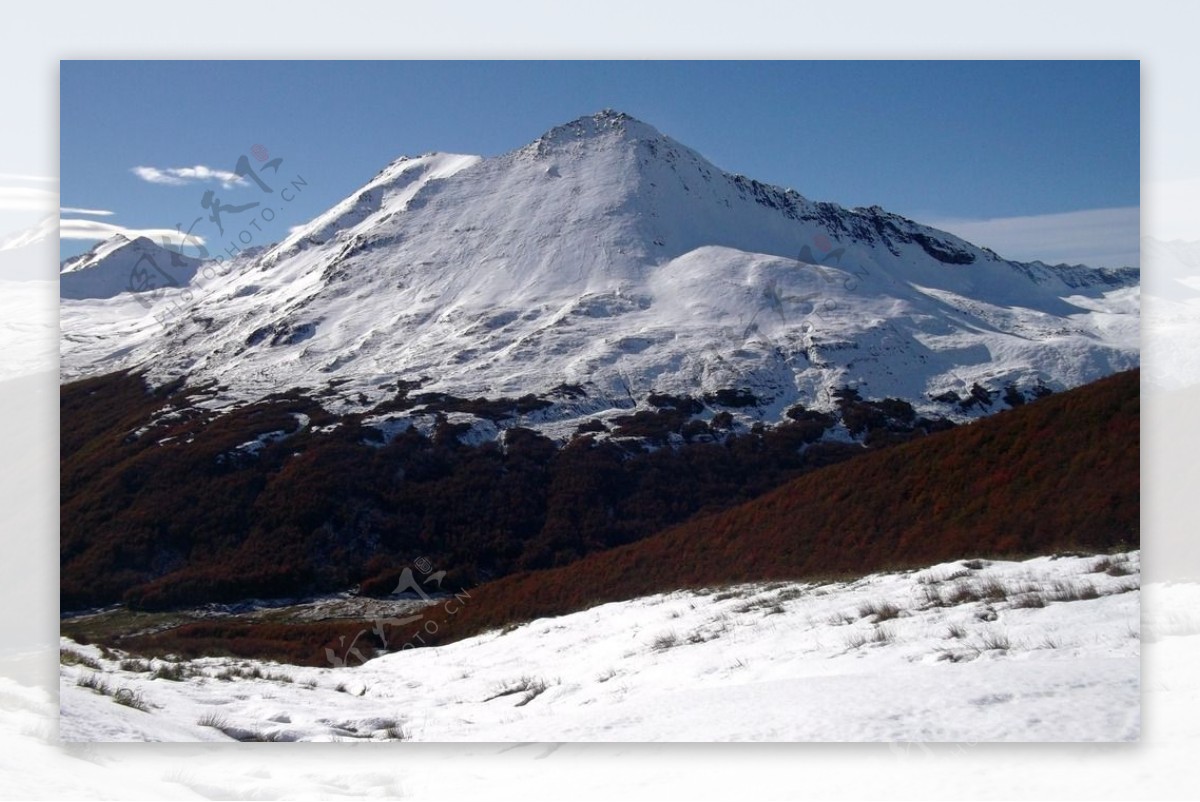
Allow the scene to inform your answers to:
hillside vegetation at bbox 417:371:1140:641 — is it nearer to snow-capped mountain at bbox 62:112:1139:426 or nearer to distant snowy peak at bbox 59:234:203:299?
snow-capped mountain at bbox 62:112:1139:426

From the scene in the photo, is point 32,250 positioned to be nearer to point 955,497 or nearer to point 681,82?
point 681,82

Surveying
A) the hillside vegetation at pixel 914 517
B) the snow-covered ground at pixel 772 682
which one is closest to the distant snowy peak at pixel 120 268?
the snow-covered ground at pixel 772 682

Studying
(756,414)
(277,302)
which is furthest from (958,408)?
(277,302)

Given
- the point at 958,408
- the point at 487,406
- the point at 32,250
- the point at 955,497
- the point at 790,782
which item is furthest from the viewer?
the point at 958,408

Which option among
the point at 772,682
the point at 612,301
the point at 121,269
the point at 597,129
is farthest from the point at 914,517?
the point at 612,301

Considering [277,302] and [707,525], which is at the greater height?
[277,302]

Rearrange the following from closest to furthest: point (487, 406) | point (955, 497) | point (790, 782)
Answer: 1. point (790, 782)
2. point (955, 497)
3. point (487, 406)

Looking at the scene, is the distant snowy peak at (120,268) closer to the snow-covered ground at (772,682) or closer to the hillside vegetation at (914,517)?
the snow-covered ground at (772,682)

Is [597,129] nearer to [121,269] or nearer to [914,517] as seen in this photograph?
[121,269]
